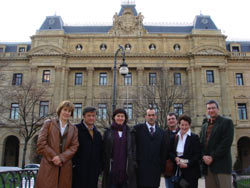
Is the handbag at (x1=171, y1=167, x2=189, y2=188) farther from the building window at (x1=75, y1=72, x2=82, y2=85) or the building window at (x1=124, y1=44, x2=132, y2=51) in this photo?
the building window at (x1=75, y1=72, x2=82, y2=85)

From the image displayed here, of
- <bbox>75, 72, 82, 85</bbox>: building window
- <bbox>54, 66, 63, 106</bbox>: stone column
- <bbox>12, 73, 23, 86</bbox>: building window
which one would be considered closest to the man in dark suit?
<bbox>54, 66, 63, 106</bbox>: stone column

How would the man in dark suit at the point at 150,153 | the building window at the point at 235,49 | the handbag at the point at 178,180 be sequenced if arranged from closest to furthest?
the handbag at the point at 178,180
the man in dark suit at the point at 150,153
the building window at the point at 235,49

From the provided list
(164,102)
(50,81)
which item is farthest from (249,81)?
(50,81)

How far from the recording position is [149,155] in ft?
17.6

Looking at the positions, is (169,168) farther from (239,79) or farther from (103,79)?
(239,79)

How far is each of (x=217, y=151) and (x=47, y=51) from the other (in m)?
30.8

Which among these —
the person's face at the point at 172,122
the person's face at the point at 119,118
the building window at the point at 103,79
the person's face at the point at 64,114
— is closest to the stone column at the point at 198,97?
the building window at the point at 103,79

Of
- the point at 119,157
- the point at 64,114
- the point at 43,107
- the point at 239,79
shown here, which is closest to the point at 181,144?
the point at 119,157

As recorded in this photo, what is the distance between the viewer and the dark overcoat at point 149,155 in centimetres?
527

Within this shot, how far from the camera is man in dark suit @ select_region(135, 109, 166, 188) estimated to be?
5273 millimetres

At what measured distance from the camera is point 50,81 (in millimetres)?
32094

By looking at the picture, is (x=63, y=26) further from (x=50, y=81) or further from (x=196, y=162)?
(x=196, y=162)

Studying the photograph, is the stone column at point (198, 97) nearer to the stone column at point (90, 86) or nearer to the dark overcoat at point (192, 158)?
the stone column at point (90, 86)

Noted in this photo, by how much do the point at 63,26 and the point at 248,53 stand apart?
95.1ft
